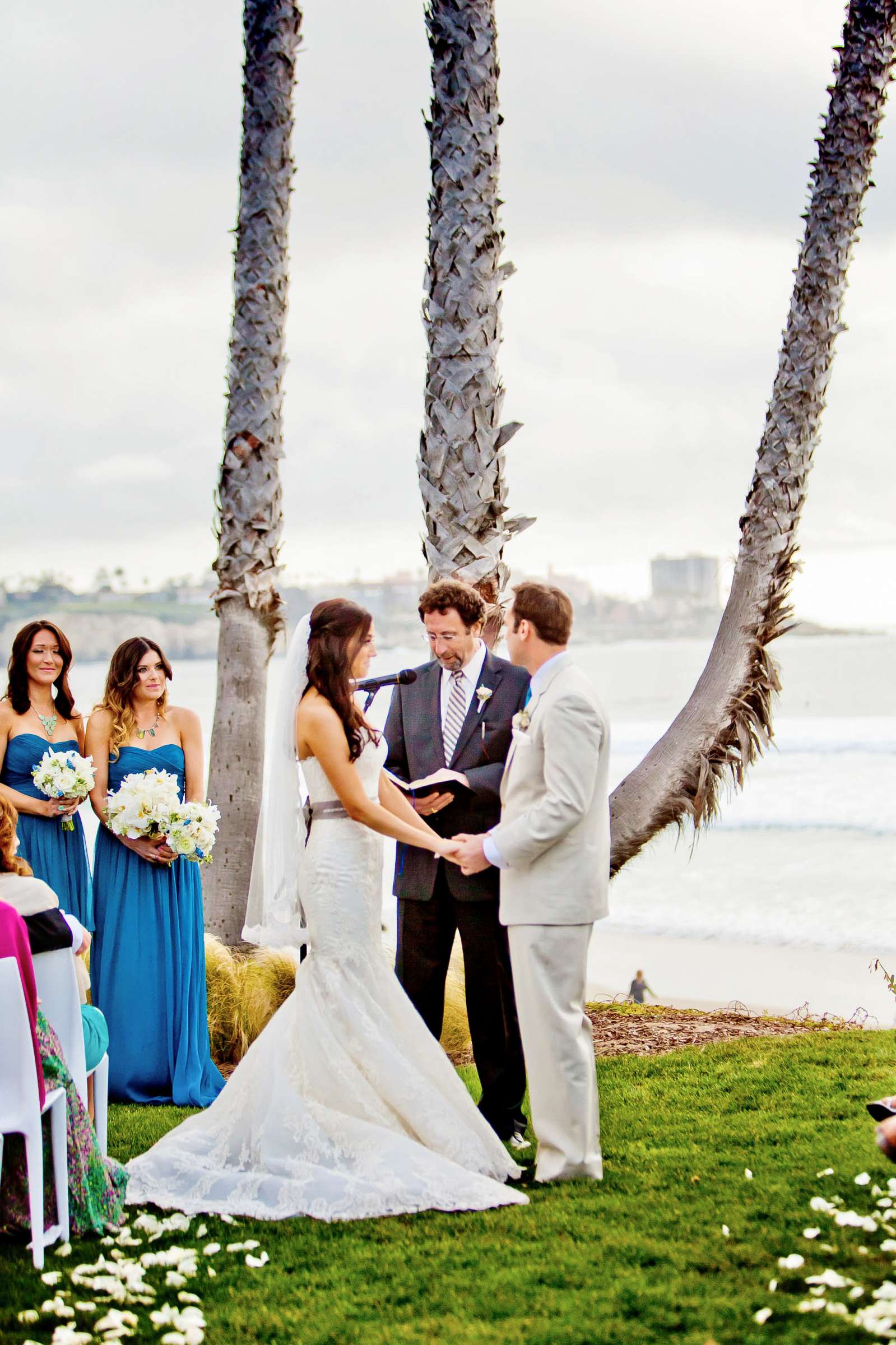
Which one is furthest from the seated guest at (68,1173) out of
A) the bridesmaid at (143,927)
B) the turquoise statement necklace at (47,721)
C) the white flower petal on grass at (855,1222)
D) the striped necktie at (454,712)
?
the turquoise statement necklace at (47,721)

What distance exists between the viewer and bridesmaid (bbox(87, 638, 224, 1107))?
610cm

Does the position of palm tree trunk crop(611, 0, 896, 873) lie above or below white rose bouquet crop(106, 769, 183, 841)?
above

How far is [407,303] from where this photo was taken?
1873 inches

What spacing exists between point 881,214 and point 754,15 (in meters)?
2.96

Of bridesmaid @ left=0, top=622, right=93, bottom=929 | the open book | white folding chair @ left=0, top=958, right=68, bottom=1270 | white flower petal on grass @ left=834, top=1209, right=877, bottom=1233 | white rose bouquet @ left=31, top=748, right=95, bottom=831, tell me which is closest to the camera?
white folding chair @ left=0, top=958, right=68, bottom=1270

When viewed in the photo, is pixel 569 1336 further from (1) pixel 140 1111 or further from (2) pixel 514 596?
(1) pixel 140 1111

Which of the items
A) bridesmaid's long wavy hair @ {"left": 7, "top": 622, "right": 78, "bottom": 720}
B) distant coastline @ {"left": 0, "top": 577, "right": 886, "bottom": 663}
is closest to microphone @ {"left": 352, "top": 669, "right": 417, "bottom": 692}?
bridesmaid's long wavy hair @ {"left": 7, "top": 622, "right": 78, "bottom": 720}

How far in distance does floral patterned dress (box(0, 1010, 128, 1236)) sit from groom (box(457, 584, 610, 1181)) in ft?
4.92

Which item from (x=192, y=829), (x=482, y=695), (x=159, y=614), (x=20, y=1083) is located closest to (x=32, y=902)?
(x=20, y=1083)

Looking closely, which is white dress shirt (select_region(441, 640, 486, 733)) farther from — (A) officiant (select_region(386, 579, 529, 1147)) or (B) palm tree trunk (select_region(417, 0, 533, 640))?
(B) palm tree trunk (select_region(417, 0, 533, 640))

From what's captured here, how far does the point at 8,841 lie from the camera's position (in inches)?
163

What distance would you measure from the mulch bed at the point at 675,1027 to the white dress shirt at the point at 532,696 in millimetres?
2955

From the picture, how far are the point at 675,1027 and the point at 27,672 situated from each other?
173 inches

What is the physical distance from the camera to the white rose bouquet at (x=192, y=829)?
5973 mm
